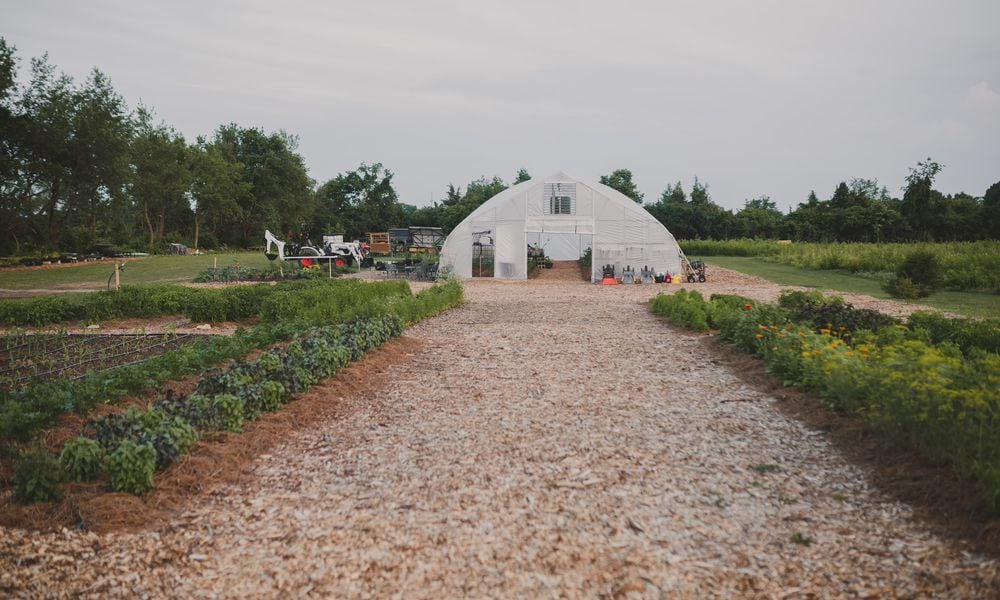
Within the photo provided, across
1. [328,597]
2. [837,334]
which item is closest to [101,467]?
[328,597]

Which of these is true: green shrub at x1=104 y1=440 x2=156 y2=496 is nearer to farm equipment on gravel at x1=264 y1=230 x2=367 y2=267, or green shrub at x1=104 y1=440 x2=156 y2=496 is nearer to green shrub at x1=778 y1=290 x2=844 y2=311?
green shrub at x1=778 y1=290 x2=844 y2=311

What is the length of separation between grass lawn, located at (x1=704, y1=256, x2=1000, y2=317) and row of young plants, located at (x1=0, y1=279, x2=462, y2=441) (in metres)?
12.3

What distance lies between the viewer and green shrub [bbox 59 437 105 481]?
4625 mm

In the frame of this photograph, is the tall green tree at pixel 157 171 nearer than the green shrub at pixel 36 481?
No

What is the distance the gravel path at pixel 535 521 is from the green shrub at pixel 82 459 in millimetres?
713

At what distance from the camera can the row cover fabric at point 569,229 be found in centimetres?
2661

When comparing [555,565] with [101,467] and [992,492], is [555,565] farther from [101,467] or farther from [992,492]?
[101,467]

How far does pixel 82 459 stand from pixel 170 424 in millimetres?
673

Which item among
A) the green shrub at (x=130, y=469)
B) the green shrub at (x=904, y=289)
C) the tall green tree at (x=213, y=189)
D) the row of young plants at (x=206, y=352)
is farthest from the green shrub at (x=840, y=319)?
the tall green tree at (x=213, y=189)

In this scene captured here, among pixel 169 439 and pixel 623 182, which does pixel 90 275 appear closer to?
pixel 169 439

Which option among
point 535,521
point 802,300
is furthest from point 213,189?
point 535,521

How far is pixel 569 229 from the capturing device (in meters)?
26.9

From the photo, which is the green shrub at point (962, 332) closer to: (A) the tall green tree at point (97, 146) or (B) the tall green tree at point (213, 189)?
(A) the tall green tree at point (97, 146)

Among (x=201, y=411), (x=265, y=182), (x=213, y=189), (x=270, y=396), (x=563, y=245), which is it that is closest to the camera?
(x=201, y=411)
